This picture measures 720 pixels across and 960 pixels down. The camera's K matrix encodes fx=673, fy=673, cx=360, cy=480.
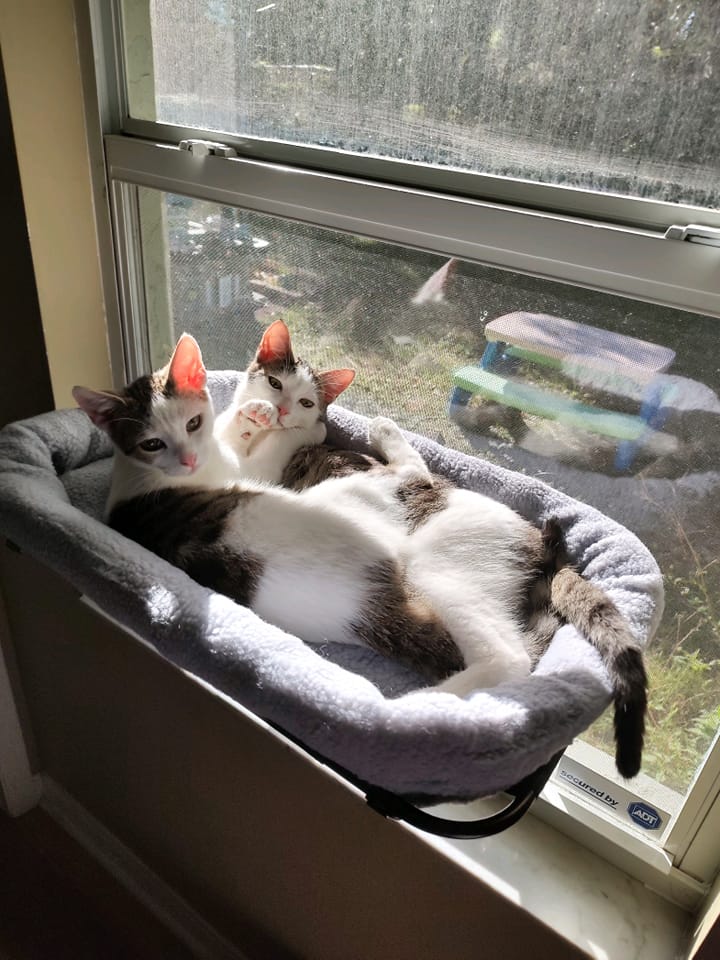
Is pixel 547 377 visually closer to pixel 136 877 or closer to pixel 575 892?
pixel 575 892

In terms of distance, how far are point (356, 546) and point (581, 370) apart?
391 millimetres

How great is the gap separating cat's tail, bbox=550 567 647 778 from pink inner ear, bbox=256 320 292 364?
23.6 inches

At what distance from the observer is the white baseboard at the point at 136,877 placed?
50.9 inches

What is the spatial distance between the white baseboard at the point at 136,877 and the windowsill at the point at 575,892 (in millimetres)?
648

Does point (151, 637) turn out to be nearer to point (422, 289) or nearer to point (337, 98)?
point (422, 289)

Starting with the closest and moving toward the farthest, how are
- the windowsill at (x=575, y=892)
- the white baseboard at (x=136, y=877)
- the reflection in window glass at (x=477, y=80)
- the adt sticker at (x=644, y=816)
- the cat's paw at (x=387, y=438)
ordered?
the reflection in window glass at (x=477, y=80) → the windowsill at (x=575, y=892) → the adt sticker at (x=644, y=816) → the cat's paw at (x=387, y=438) → the white baseboard at (x=136, y=877)

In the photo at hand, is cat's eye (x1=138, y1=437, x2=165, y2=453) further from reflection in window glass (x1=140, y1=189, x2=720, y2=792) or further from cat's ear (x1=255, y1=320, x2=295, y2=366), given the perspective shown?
reflection in window glass (x1=140, y1=189, x2=720, y2=792)

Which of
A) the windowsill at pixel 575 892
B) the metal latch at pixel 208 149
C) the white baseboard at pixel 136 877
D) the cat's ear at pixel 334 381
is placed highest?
the metal latch at pixel 208 149

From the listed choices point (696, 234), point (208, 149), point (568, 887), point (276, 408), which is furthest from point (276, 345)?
point (568, 887)

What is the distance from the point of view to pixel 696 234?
71cm

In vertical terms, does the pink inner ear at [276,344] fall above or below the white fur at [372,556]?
above

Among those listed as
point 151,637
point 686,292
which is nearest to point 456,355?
point 686,292

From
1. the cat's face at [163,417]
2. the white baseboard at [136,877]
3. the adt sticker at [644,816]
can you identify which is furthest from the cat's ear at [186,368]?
the white baseboard at [136,877]

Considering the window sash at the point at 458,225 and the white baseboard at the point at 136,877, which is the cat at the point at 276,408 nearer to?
the window sash at the point at 458,225
